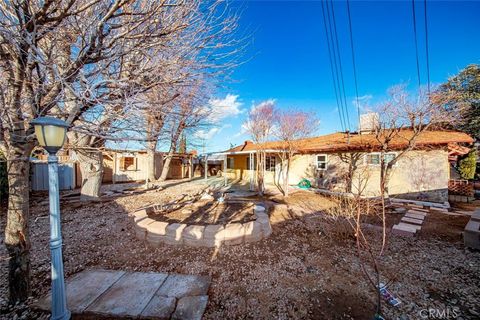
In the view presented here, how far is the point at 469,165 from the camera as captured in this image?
10289mm

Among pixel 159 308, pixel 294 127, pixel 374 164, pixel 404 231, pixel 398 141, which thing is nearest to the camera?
pixel 159 308

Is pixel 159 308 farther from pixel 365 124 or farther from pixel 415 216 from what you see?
pixel 365 124

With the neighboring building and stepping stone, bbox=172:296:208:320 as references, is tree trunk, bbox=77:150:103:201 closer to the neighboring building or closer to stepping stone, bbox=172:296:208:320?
the neighboring building

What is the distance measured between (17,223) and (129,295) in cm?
165

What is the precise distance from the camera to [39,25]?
78.7 inches

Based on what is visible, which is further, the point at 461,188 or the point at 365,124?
the point at 365,124

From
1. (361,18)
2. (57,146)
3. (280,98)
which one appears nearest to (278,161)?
(280,98)

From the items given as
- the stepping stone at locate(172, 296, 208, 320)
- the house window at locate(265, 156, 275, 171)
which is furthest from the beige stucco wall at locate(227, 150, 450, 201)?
the stepping stone at locate(172, 296, 208, 320)

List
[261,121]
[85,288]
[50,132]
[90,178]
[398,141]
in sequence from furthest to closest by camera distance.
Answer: [261,121] → [398,141] → [90,178] → [85,288] → [50,132]

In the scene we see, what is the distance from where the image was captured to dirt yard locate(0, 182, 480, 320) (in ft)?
7.41

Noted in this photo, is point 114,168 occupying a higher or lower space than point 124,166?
lower

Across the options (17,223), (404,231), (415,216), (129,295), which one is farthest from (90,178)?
(415,216)

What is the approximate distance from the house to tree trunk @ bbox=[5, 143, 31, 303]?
7163 millimetres

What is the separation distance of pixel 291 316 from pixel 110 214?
6.01 m
